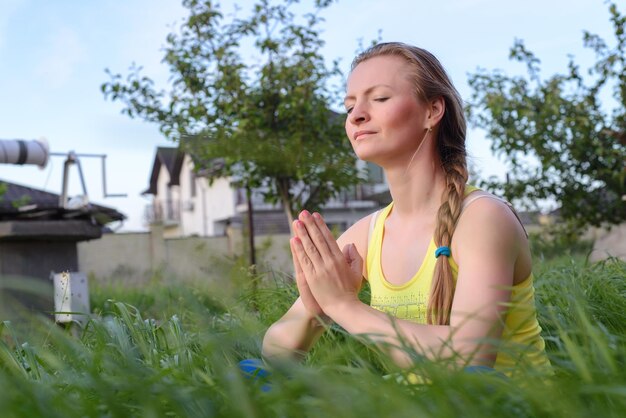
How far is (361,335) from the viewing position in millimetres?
1294

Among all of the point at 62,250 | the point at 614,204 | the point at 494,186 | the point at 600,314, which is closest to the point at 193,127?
the point at 62,250

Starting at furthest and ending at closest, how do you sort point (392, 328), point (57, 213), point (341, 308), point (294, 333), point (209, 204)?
point (209, 204) → point (57, 213) → point (294, 333) → point (341, 308) → point (392, 328)

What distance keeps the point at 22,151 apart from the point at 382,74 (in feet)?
20.9

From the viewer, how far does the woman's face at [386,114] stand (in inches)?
80.4

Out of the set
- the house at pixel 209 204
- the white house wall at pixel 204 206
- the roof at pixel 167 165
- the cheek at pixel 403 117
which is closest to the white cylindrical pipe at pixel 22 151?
the cheek at pixel 403 117

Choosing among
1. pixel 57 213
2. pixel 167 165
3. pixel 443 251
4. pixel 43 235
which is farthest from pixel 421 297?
pixel 167 165

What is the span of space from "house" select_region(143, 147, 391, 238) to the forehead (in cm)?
2424

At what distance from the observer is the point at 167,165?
4106cm

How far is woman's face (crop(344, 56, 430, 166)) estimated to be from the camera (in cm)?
204

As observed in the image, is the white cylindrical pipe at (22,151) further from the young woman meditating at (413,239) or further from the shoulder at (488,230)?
the shoulder at (488,230)

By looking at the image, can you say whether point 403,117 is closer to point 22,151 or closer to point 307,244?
point 307,244

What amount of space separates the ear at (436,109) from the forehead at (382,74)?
9 centimetres

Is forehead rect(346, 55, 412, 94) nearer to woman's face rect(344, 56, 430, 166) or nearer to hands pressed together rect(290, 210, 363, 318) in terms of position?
woman's face rect(344, 56, 430, 166)

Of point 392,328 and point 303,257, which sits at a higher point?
point 303,257
